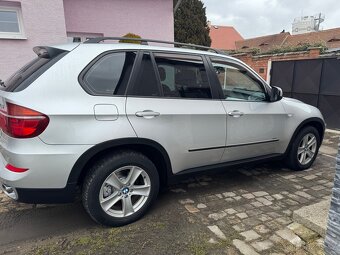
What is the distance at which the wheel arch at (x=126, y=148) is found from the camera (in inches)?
94.7

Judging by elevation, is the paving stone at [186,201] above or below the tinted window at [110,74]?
below

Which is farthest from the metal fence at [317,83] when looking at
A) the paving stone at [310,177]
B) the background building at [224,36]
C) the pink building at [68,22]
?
the background building at [224,36]

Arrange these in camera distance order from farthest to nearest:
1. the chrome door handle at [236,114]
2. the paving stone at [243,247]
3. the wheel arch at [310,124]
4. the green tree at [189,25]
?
the green tree at [189,25] < the wheel arch at [310,124] < the chrome door handle at [236,114] < the paving stone at [243,247]

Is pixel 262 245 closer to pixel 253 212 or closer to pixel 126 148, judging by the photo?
pixel 253 212

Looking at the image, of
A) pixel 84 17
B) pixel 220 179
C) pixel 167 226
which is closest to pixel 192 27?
pixel 84 17

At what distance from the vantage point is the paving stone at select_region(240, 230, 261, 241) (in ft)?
8.36

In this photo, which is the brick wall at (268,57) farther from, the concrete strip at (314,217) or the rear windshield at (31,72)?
the rear windshield at (31,72)

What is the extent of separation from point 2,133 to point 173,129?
63.2 inches

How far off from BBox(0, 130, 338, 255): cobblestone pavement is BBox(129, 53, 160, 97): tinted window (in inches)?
53.9

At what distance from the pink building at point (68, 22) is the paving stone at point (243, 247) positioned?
6.68 metres

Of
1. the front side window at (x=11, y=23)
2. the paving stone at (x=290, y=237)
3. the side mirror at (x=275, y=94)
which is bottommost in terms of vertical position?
the paving stone at (x=290, y=237)

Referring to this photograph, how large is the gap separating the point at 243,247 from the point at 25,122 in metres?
2.16

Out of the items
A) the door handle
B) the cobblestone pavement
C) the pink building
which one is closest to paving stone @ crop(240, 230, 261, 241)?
the cobblestone pavement

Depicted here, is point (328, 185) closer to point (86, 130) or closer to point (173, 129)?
point (173, 129)
